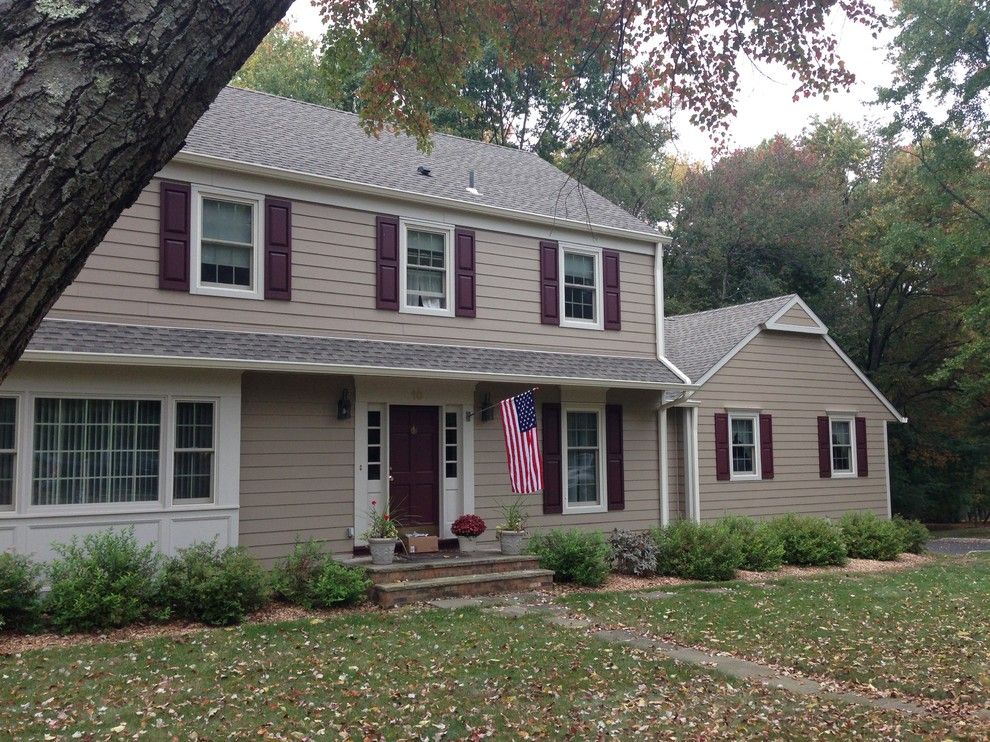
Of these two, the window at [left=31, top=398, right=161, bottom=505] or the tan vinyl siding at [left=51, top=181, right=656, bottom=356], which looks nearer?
the window at [left=31, top=398, right=161, bottom=505]

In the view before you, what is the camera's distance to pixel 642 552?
40.9 feet

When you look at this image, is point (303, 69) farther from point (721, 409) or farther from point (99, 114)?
point (99, 114)

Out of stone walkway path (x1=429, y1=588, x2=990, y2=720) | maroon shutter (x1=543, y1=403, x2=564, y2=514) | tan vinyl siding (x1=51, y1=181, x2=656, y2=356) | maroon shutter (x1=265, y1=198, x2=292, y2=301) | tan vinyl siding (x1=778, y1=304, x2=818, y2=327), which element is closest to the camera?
stone walkway path (x1=429, y1=588, x2=990, y2=720)

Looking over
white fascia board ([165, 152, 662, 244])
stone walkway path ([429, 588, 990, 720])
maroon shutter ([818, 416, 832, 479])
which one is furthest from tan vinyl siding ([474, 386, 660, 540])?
maroon shutter ([818, 416, 832, 479])

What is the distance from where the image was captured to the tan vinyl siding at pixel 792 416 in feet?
52.3

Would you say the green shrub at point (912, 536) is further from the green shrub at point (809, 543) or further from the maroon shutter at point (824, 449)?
the green shrub at point (809, 543)

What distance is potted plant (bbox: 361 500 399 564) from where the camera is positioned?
1088 cm

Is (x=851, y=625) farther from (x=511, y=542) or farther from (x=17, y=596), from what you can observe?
(x=17, y=596)

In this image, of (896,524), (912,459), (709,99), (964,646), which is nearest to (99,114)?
(709,99)

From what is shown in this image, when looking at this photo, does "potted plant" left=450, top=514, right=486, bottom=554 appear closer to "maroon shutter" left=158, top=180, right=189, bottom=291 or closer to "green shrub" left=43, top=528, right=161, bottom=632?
"green shrub" left=43, top=528, right=161, bottom=632

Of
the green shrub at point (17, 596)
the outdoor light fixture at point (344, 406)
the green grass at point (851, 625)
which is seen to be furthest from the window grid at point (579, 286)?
the green shrub at point (17, 596)

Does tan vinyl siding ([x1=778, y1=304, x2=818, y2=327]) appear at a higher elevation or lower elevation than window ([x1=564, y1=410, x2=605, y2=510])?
higher

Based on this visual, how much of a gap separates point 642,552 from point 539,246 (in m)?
4.92

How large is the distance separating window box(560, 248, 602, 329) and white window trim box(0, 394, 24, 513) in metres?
7.78
